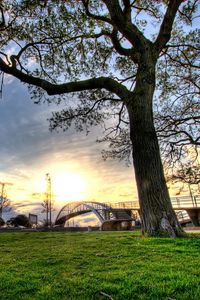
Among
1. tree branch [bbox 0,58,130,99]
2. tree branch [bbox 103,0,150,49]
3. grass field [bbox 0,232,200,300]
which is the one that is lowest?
grass field [bbox 0,232,200,300]

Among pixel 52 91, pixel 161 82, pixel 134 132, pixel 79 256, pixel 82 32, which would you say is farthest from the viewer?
pixel 161 82

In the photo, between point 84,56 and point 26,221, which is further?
point 26,221

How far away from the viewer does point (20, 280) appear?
2.92m

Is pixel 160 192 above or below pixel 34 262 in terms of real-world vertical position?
above

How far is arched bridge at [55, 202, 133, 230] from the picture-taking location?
16.9 meters

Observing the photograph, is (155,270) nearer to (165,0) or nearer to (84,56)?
(84,56)

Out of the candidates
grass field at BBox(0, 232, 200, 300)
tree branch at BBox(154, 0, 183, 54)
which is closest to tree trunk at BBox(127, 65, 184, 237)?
tree branch at BBox(154, 0, 183, 54)

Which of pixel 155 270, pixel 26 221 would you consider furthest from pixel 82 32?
pixel 26 221

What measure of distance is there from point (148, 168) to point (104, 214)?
2826 centimetres

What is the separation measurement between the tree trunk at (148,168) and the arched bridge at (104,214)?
33.0 feet

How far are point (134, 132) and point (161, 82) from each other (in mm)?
6063

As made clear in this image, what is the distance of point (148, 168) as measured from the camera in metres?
7.09

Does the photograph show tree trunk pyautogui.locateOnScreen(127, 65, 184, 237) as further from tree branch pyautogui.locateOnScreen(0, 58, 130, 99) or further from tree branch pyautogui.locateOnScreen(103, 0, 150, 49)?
tree branch pyautogui.locateOnScreen(103, 0, 150, 49)

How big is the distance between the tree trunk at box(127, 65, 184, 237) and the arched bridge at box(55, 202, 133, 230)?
33.0ft
